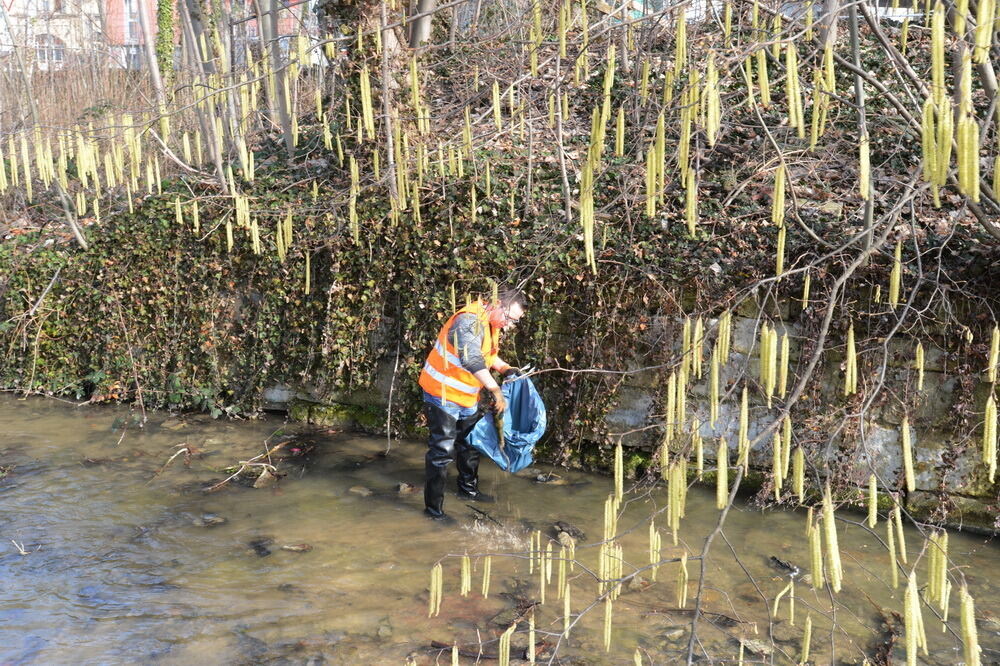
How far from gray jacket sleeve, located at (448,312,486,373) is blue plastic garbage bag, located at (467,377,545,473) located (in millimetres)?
481

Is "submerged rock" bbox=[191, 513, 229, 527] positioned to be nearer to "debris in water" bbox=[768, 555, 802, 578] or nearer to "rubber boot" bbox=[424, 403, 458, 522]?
"rubber boot" bbox=[424, 403, 458, 522]

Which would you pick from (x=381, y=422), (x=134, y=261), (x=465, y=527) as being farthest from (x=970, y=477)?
Result: (x=134, y=261)

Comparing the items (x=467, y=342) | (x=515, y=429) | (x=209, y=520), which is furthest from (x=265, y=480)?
(x=467, y=342)

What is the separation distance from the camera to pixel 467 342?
537 centimetres

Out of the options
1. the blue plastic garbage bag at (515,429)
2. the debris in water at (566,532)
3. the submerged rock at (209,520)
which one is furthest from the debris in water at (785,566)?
the submerged rock at (209,520)

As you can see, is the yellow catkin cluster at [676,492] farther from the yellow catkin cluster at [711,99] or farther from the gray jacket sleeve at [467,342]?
the gray jacket sleeve at [467,342]

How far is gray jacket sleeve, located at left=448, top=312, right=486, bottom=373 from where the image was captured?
5352 millimetres

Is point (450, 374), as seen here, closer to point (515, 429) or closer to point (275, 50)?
point (515, 429)

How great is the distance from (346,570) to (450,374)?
4.69ft

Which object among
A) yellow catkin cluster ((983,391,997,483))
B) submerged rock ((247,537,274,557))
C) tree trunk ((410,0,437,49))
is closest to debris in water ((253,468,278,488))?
submerged rock ((247,537,274,557))

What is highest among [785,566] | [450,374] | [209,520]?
[450,374]

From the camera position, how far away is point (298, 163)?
28.6ft

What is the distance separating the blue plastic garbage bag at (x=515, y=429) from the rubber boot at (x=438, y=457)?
0.25 metres

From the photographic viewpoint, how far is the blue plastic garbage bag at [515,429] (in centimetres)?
576
